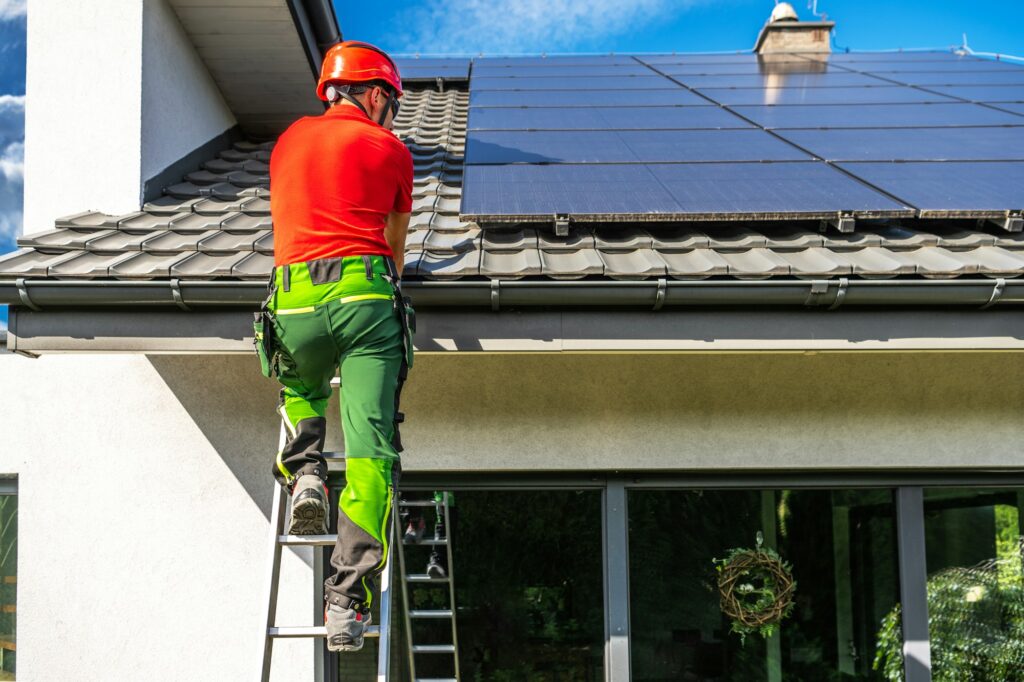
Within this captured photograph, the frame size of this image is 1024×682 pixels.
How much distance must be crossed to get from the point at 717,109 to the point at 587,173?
2241 millimetres

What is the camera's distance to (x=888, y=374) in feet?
16.5

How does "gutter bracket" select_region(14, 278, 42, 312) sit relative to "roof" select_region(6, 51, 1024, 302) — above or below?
below

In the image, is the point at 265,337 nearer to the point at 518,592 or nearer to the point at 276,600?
the point at 276,600

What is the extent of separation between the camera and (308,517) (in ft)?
12.0

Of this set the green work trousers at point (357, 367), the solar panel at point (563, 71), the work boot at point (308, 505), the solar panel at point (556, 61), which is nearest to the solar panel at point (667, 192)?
the green work trousers at point (357, 367)

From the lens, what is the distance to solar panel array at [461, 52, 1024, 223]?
4703 millimetres

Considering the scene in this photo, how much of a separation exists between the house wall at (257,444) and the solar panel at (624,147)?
1.29 m

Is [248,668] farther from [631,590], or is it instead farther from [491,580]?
[631,590]

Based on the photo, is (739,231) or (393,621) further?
(393,621)

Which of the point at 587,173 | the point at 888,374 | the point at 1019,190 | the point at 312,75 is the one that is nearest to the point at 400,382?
the point at 587,173

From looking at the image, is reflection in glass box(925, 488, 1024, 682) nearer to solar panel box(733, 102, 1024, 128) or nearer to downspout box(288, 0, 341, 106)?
solar panel box(733, 102, 1024, 128)

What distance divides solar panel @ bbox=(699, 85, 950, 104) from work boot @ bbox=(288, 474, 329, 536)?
16.3ft

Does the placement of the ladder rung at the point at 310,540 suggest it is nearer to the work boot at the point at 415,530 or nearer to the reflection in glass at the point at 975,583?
the work boot at the point at 415,530

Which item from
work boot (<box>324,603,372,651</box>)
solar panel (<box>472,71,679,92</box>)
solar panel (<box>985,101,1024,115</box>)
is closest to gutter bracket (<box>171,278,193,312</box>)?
work boot (<box>324,603,372,651</box>)
